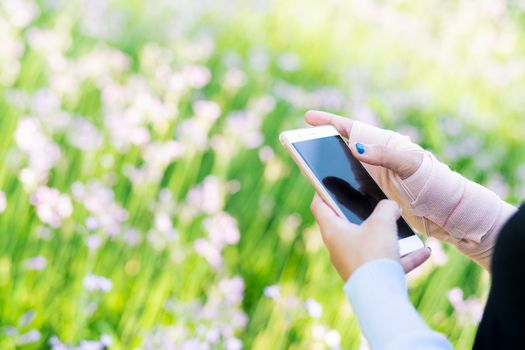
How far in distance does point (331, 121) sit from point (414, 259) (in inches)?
17.3

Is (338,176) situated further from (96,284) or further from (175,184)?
(175,184)

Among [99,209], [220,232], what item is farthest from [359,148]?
[99,209]

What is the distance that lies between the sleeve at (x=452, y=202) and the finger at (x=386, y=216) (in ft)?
0.85

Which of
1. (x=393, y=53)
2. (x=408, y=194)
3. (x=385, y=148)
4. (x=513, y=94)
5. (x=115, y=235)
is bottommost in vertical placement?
(x=513, y=94)

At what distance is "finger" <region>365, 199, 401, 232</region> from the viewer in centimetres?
97

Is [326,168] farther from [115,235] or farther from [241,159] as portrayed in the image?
[241,159]

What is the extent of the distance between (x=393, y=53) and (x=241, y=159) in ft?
6.60

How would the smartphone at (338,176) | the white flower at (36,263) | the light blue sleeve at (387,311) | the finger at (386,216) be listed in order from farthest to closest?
the white flower at (36,263)
the smartphone at (338,176)
the finger at (386,216)
the light blue sleeve at (387,311)

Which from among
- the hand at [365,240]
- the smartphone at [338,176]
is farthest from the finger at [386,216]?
the smartphone at [338,176]

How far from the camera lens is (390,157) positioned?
47.6 inches

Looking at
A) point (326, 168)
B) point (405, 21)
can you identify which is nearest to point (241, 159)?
point (326, 168)

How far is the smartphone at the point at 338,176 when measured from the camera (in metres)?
1.14

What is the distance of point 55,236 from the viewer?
1.67 metres

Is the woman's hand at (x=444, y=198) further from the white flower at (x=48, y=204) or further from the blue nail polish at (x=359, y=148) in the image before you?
the white flower at (x=48, y=204)
